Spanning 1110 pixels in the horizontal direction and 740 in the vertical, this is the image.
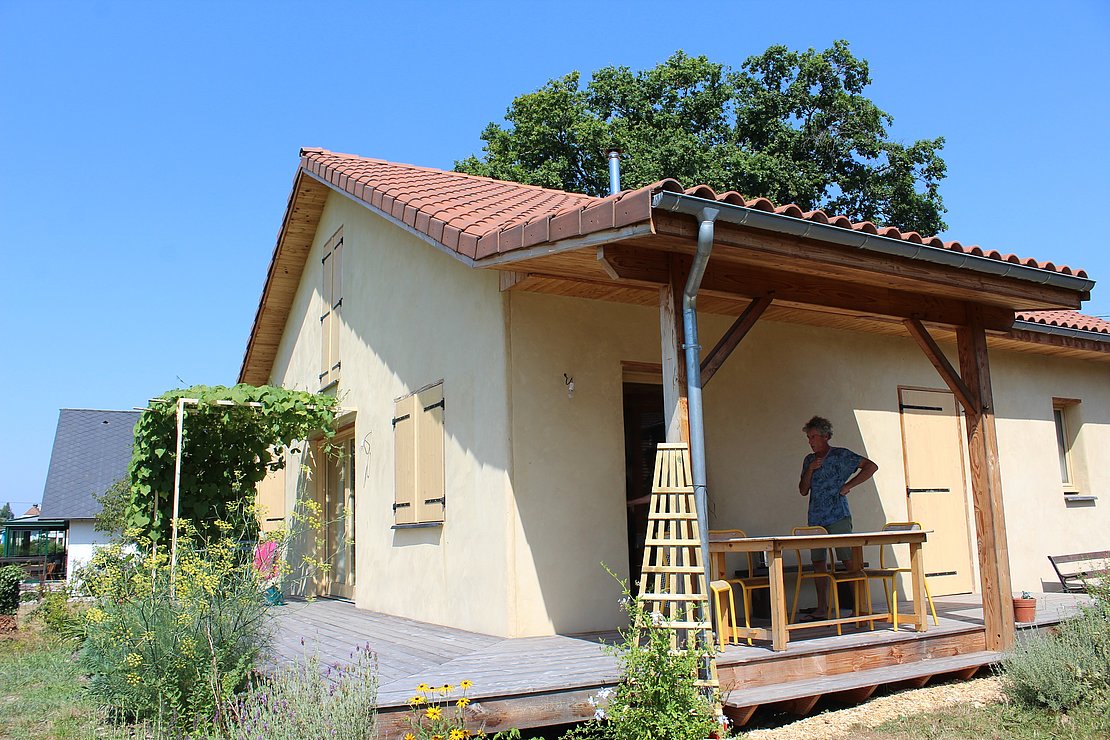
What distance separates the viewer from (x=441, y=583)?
25.1 feet

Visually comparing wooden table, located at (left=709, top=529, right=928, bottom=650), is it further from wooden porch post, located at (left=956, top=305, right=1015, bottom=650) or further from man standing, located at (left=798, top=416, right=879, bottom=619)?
man standing, located at (left=798, top=416, right=879, bottom=619)

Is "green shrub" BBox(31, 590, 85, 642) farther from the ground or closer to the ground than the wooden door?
closer to the ground

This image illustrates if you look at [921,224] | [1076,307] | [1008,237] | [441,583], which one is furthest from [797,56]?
[441,583]

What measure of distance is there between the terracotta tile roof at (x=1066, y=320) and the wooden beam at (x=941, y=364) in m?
3.08

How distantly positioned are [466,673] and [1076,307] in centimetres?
517

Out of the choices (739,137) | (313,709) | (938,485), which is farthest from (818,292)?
(739,137)

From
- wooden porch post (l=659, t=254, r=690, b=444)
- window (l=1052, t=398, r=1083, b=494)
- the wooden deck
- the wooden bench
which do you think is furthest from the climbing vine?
window (l=1052, t=398, r=1083, b=494)

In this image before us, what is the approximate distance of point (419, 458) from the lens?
804cm

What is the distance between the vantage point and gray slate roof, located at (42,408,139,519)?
2859cm

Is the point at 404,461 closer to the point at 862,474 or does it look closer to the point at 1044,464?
the point at 862,474

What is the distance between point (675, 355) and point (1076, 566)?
25.3 feet

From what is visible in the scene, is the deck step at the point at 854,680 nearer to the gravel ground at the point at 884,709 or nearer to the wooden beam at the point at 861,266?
the gravel ground at the point at 884,709

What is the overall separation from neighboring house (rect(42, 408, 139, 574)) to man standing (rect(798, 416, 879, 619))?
82.0 ft

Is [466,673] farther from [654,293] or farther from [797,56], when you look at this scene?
[797,56]
